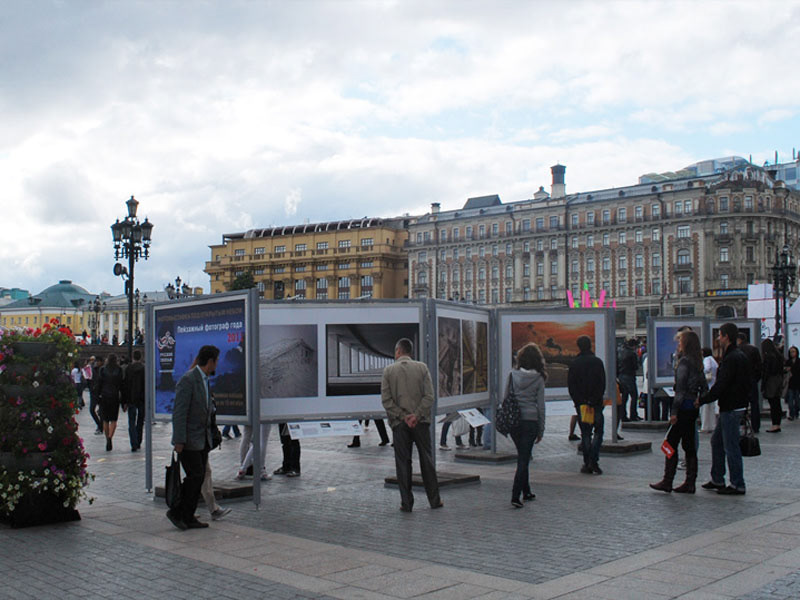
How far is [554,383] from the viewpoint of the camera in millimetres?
14891

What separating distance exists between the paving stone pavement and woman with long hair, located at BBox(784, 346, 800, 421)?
395 inches

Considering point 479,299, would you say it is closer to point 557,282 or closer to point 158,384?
point 557,282

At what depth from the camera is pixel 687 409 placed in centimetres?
1039

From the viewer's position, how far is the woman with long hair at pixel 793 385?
2119 cm

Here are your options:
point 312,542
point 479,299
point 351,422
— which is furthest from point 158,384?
point 479,299

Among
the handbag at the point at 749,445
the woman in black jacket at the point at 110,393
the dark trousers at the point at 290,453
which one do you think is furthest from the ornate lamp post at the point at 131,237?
the handbag at the point at 749,445

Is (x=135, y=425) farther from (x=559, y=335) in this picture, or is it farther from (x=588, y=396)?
(x=588, y=396)

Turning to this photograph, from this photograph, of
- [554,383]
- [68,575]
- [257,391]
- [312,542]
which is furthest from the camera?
[554,383]

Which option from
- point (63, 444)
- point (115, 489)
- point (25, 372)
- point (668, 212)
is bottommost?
point (115, 489)

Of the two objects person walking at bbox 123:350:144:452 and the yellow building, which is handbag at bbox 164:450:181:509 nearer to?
person walking at bbox 123:350:144:452

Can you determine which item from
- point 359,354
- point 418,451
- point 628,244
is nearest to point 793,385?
point 359,354

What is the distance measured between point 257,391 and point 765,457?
832 centimetres

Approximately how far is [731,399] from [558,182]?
317 feet

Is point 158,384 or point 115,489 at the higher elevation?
point 158,384
